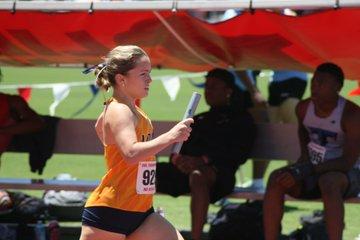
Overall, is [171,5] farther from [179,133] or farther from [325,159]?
[325,159]

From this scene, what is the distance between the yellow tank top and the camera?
19.2 ft

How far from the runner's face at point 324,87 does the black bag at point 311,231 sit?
3.45ft

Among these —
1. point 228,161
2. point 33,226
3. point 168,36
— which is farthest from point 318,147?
point 33,226

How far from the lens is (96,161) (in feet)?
43.2

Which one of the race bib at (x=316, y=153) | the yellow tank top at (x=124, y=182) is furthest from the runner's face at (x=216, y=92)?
the yellow tank top at (x=124, y=182)

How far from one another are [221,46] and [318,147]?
1157mm

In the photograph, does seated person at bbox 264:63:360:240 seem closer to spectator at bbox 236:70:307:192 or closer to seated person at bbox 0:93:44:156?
spectator at bbox 236:70:307:192

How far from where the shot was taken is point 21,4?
7.36 metres

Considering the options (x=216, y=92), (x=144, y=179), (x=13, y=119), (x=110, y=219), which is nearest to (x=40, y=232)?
(x=13, y=119)

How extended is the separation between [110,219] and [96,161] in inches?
288

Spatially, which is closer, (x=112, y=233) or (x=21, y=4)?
(x=112, y=233)

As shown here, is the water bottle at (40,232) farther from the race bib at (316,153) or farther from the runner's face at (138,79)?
the runner's face at (138,79)

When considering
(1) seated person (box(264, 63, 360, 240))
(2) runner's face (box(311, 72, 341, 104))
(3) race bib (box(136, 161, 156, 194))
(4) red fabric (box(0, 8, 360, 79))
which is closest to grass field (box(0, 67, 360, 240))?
(1) seated person (box(264, 63, 360, 240))

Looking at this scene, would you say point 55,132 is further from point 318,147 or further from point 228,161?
point 318,147
